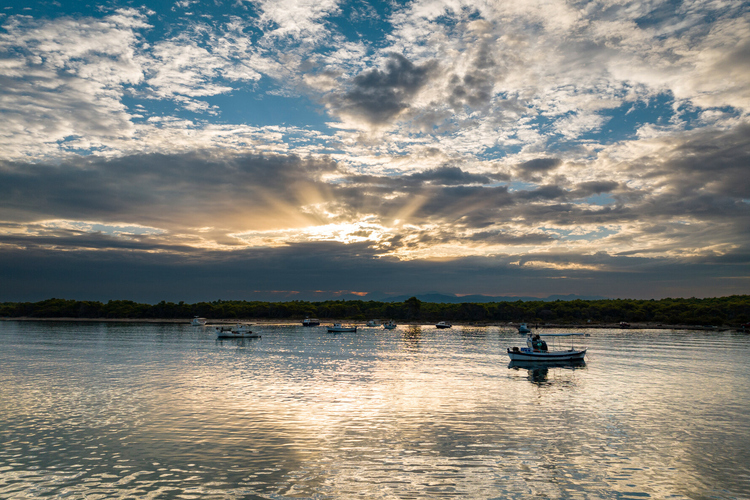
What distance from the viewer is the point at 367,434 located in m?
31.7

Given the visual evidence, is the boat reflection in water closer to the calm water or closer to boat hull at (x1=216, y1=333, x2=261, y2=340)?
the calm water

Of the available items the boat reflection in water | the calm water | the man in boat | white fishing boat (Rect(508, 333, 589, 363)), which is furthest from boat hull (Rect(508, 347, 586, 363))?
the calm water

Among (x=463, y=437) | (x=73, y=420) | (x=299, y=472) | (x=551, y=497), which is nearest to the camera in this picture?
(x=551, y=497)

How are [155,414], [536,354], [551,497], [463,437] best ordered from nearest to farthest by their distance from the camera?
[551,497] < [463,437] < [155,414] < [536,354]

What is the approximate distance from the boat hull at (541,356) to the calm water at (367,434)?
14.2 metres

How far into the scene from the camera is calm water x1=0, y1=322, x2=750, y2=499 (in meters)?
22.3

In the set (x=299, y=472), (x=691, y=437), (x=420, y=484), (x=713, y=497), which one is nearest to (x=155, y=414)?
(x=299, y=472)

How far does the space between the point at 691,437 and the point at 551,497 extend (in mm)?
18476

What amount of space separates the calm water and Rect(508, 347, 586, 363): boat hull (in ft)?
46.6

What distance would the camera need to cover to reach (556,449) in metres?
28.6

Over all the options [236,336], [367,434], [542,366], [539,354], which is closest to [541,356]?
[539,354]

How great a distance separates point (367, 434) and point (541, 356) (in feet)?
187

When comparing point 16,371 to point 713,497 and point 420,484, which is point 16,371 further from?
point 713,497

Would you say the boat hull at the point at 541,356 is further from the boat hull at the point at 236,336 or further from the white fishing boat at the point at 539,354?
the boat hull at the point at 236,336
